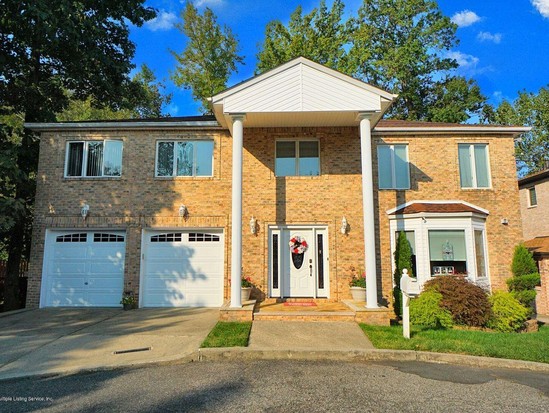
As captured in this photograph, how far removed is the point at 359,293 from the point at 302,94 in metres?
5.90

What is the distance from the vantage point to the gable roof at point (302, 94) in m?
10.4

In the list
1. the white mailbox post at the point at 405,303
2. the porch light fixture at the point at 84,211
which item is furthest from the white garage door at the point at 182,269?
the white mailbox post at the point at 405,303

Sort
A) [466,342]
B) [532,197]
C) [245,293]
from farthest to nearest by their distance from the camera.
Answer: [532,197]
[245,293]
[466,342]

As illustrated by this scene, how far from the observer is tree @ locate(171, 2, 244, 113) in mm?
26922

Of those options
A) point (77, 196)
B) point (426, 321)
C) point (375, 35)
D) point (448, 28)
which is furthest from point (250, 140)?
point (448, 28)

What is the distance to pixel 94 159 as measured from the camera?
41.1ft

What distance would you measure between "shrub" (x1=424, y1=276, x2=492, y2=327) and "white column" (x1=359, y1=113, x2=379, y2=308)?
1.80 m

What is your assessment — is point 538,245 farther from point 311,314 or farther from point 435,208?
point 311,314

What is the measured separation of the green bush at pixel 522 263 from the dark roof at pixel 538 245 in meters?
5.10

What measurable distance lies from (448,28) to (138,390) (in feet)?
95.8

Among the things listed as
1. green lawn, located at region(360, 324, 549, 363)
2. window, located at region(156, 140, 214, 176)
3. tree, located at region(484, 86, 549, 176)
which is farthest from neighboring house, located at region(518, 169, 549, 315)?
window, located at region(156, 140, 214, 176)

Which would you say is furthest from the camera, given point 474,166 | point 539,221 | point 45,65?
point 539,221

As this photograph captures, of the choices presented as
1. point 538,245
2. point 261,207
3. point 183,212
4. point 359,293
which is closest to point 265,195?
point 261,207

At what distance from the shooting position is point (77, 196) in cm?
1220
